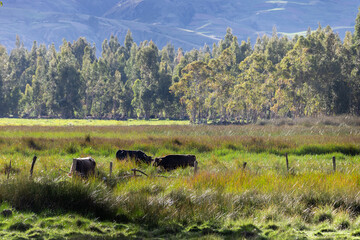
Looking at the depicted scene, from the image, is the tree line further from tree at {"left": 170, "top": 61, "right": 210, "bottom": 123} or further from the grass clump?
the grass clump

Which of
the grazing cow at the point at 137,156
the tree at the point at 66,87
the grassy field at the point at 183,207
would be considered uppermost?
the tree at the point at 66,87

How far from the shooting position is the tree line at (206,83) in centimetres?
6962

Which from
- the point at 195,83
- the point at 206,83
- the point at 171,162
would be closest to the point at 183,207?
the point at 171,162

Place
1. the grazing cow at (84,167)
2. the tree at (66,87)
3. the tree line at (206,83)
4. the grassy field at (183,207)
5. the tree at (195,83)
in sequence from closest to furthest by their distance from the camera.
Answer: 1. the grassy field at (183,207)
2. the grazing cow at (84,167)
3. the tree line at (206,83)
4. the tree at (195,83)
5. the tree at (66,87)

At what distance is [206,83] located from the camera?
3123 inches

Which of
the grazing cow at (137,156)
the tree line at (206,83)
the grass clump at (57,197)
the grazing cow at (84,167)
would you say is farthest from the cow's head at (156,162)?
the tree line at (206,83)

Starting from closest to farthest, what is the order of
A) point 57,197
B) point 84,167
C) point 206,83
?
point 57,197
point 84,167
point 206,83

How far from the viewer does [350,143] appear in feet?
87.8

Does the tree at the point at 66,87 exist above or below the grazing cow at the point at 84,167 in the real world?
above

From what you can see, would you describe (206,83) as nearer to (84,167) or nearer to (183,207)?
(84,167)

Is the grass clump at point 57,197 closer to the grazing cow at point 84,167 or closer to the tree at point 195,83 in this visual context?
the grazing cow at point 84,167

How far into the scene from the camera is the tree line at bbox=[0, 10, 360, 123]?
69625 millimetres

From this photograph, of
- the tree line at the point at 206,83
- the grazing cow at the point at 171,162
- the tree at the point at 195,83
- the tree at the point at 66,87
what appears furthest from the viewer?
the tree at the point at 66,87

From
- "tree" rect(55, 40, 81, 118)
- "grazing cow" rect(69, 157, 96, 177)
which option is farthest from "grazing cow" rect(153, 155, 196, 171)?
"tree" rect(55, 40, 81, 118)
